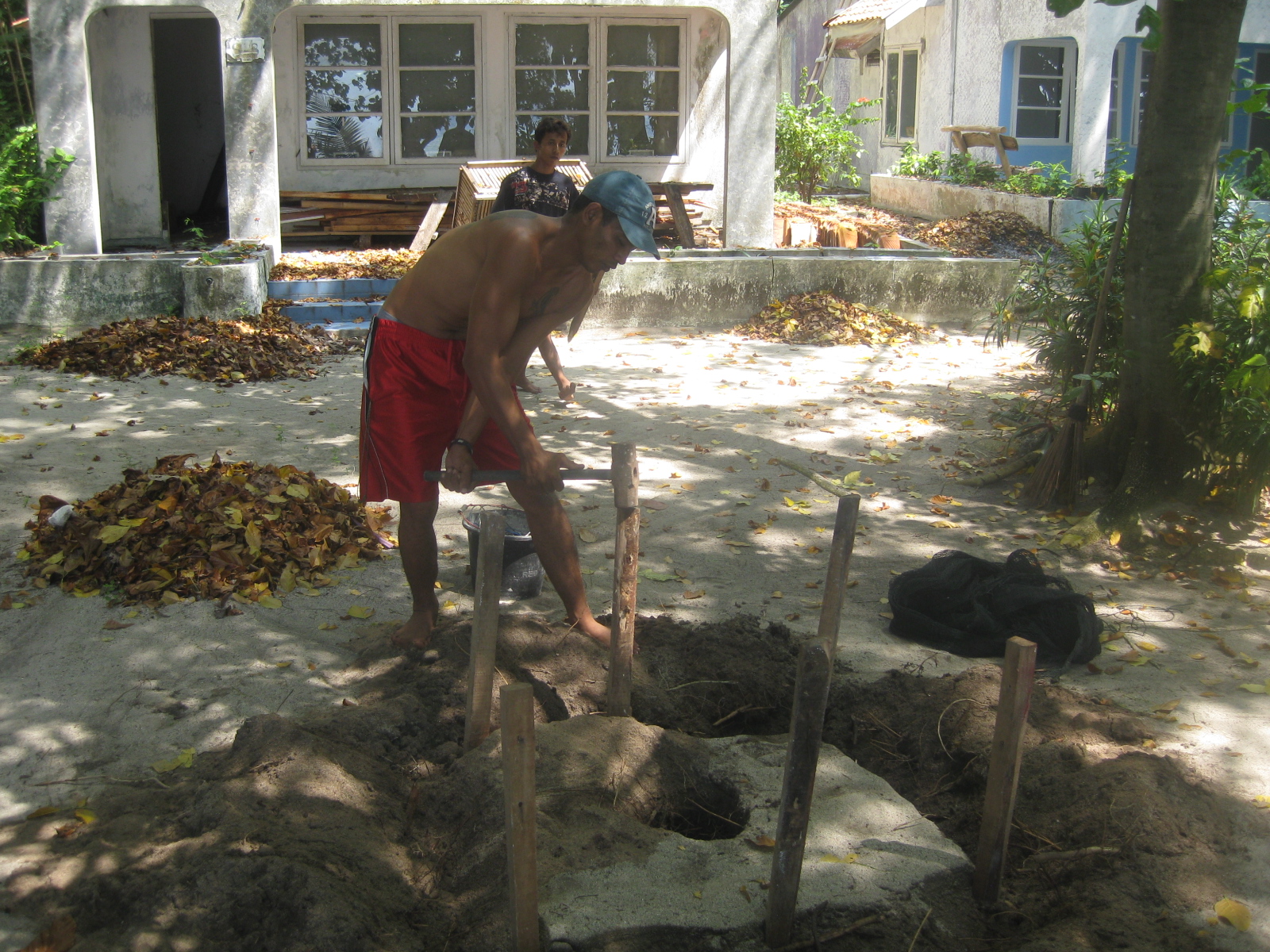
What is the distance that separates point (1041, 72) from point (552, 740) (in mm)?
17922

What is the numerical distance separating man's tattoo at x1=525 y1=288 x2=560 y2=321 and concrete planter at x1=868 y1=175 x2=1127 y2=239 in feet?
30.1

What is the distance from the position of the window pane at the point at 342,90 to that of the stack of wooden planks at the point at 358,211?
1.12 metres

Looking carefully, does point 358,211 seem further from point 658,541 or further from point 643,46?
point 658,541

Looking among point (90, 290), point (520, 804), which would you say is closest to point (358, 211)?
point (90, 290)

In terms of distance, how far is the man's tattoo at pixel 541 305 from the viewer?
3801 mm

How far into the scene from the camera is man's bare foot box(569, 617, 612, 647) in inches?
162

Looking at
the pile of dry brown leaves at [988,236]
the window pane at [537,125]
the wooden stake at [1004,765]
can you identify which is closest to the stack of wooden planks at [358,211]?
the window pane at [537,125]

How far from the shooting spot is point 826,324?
35.5 feet

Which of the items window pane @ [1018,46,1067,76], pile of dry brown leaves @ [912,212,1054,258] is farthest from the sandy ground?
window pane @ [1018,46,1067,76]

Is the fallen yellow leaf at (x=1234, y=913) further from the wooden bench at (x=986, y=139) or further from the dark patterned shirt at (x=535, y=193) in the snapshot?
the wooden bench at (x=986, y=139)

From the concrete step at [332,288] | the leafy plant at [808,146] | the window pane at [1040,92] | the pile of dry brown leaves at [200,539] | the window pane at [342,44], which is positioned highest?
the window pane at [1040,92]

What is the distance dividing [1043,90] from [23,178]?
15330 mm

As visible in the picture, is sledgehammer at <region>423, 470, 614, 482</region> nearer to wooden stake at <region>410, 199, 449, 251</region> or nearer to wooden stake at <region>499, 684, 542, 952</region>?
wooden stake at <region>499, 684, 542, 952</region>

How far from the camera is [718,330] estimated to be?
11.1 m
